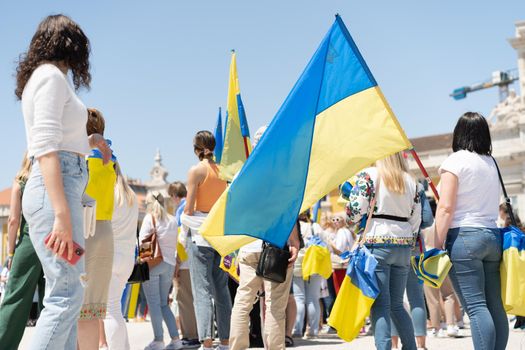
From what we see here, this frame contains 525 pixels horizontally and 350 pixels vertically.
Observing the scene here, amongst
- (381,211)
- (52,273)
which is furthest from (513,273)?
(52,273)

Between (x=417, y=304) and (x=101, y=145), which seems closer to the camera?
(x=101, y=145)

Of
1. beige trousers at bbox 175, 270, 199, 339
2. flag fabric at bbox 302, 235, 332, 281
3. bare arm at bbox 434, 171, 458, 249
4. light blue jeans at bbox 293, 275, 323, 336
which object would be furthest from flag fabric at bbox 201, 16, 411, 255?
light blue jeans at bbox 293, 275, 323, 336

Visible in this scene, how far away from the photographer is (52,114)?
11.1 feet

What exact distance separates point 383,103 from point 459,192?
93 cm

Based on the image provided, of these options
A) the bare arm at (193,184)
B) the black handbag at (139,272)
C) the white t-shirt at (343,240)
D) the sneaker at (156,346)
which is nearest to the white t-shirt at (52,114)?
the bare arm at (193,184)

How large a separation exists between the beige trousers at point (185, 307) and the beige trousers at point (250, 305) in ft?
9.25

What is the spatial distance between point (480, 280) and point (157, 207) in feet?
14.3

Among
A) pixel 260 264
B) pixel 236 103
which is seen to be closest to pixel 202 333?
pixel 260 264

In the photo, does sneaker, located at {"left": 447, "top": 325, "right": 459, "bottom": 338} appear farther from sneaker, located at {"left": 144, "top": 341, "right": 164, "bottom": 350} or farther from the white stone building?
the white stone building

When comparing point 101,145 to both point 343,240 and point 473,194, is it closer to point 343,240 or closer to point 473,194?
point 473,194

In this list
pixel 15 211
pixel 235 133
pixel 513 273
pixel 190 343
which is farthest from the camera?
pixel 190 343

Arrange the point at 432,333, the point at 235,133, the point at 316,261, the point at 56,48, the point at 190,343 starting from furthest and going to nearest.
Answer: the point at 432,333, the point at 316,261, the point at 190,343, the point at 235,133, the point at 56,48

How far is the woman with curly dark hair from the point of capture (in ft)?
10.9

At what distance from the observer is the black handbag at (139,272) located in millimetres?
7586
